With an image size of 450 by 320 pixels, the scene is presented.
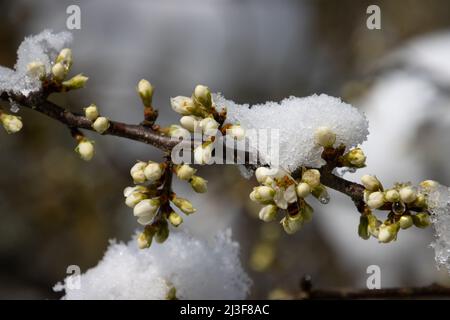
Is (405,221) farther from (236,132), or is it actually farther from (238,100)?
(238,100)

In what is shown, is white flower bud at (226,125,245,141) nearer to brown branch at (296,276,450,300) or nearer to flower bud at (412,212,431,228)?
flower bud at (412,212,431,228)

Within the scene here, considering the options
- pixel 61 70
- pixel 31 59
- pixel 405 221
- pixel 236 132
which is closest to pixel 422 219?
pixel 405 221

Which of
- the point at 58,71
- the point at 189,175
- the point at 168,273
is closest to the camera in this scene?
the point at 189,175

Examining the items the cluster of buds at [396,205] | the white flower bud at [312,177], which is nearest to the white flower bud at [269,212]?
the white flower bud at [312,177]

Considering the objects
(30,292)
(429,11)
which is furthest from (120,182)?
(429,11)

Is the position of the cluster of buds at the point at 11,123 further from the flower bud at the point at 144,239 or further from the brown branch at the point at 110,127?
the flower bud at the point at 144,239
